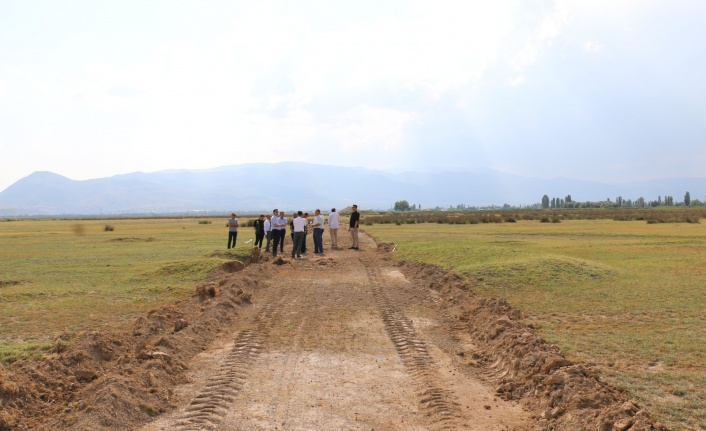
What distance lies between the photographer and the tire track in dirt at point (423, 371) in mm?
6281

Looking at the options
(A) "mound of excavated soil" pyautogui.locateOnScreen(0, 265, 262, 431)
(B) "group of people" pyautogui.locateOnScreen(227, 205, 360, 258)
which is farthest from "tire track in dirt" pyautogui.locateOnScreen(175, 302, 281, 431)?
(B) "group of people" pyautogui.locateOnScreen(227, 205, 360, 258)

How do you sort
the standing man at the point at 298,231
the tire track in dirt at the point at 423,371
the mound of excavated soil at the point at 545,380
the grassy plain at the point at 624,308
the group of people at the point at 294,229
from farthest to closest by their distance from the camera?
the group of people at the point at 294,229 → the standing man at the point at 298,231 → the grassy plain at the point at 624,308 → the tire track in dirt at the point at 423,371 → the mound of excavated soil at the point at 545,380

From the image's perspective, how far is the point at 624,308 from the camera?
12.2 metres

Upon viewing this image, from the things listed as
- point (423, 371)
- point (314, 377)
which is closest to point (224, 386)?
point (314, 377)

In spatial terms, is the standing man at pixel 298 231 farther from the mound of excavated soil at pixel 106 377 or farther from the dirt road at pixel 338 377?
the mound of excavated soil at pixel 106 377

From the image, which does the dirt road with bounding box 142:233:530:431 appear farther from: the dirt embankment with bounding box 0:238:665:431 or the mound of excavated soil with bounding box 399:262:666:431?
the mound of excavated soil with bounding box 399:262:666:431

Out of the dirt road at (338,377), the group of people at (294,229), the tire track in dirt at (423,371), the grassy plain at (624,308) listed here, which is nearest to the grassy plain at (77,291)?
the group of people at (294,229)

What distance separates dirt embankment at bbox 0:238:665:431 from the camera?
6191mm

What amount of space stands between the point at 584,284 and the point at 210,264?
12375 mm

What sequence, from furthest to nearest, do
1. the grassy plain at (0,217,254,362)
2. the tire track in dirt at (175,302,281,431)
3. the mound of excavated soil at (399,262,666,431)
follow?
the grassy plain at (0,217,254,362) < the tire track in dirt at (175,302,281,431) < the mound of excavated soil at (399,262,666,431)

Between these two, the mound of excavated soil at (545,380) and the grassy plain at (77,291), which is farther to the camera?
the grassy plain at (77,291)

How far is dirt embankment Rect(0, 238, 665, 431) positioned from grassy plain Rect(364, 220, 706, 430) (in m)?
0.58

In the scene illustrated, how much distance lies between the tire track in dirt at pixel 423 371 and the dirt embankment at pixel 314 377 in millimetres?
24

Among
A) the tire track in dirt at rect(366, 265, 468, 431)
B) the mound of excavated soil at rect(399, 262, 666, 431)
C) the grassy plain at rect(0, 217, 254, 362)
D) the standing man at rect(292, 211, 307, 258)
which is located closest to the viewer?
the mound of excavated soil at rect(399, 262, 666, 431)
